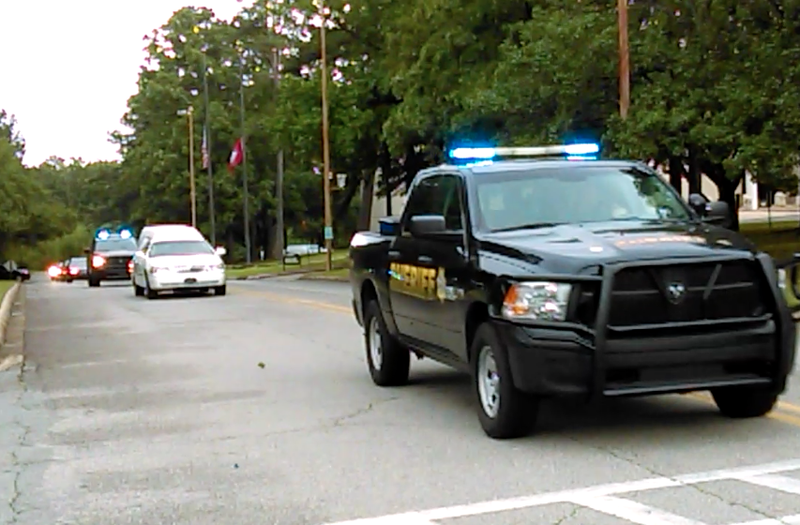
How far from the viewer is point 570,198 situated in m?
9.10

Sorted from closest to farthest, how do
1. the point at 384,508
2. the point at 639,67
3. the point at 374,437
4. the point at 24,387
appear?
the point at 384,508 < the point at 374,437 < the point at 24,387 < the point at 639,67

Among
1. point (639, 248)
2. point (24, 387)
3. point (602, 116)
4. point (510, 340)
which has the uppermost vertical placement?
point (602, 116)

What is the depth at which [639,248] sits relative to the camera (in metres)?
7.64

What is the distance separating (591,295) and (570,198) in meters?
1.76

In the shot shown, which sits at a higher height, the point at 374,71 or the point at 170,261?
the point at 374,71

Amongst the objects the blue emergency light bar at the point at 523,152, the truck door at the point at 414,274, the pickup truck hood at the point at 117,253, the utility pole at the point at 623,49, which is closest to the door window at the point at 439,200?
the truck door at the point at 414,274

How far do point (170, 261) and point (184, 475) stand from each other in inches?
825

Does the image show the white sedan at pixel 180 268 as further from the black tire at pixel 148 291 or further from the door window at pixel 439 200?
the door window at pixel 439 200

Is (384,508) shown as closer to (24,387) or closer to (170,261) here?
(24,387)

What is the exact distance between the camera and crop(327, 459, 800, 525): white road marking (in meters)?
6.17

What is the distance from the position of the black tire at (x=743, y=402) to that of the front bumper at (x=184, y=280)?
20808mm

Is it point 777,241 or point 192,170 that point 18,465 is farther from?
point 192,170

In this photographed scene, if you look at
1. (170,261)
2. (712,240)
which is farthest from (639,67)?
(712,240)

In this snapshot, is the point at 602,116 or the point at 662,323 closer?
the point at 662,323
